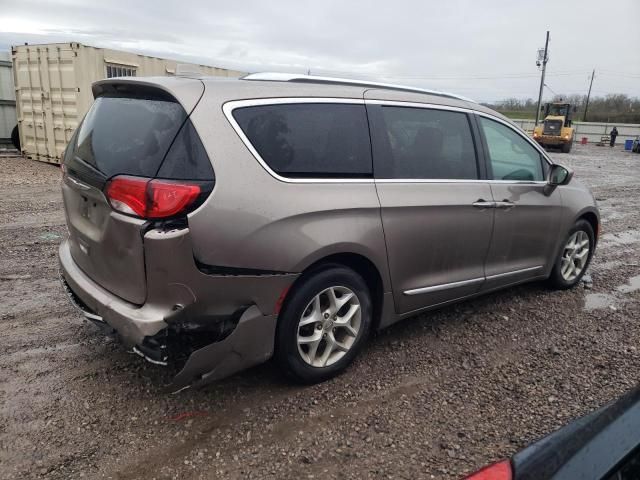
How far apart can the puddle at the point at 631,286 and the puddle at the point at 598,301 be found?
0.98 ft

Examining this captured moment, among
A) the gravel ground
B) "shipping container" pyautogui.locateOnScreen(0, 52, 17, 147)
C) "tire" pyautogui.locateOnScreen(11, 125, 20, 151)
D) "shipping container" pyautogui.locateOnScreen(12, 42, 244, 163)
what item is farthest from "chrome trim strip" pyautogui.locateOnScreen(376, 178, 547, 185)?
"shipping container" pyautogui.locateOnScreen(0, 52, 17, 147)

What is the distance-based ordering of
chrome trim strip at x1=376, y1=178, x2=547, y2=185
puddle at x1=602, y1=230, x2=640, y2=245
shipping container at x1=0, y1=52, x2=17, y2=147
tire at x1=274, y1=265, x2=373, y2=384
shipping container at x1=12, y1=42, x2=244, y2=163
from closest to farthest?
tire at x1=274, y1=265, x2=373, y2=384
chrome trim strip at x1=376, y1=178, x2=547, y2=185
puddle at x1=602, y1=230, x2=640, y2=245
shipping container at x1=12, y1=42, x2=244, y2=163
shipping container at x1=0, y1=52, x2=17, y2=147

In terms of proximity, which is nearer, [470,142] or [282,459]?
[282,459]

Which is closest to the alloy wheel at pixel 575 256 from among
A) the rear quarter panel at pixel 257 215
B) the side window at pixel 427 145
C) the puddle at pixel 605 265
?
the puddle at pixel 605 265

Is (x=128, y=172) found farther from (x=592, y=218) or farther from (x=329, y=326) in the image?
(x=592, y=218)

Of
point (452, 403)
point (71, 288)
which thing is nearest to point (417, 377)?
point (452, 403)

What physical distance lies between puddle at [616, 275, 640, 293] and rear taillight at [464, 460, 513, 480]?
446cm

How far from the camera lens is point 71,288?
3129 mm

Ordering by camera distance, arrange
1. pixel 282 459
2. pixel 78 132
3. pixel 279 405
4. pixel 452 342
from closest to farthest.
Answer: pixel 282 459
pixel 279 405
pixel 78 132
pixel 452 342

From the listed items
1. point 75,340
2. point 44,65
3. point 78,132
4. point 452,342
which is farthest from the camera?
point 44,65

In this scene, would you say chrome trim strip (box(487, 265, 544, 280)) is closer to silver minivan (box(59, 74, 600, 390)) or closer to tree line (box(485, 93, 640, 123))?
silver minivan (box(59, 74, 600, 390))

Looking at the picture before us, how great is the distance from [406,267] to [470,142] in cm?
120

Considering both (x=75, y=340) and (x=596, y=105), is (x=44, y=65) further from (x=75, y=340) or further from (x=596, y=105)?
(x=596, y=105)

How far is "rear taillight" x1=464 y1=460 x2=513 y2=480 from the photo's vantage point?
144cm
